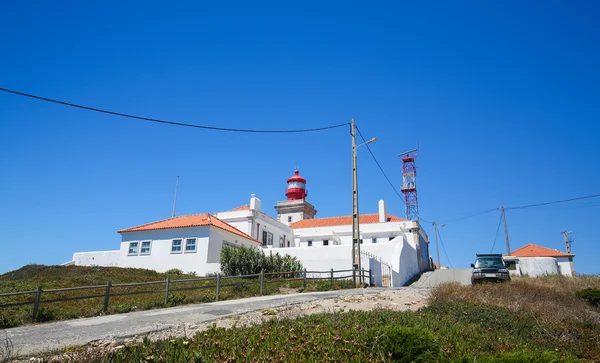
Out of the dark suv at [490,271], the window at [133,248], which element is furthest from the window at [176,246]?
the dark suv at [490,271]

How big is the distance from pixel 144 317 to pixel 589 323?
451 inches

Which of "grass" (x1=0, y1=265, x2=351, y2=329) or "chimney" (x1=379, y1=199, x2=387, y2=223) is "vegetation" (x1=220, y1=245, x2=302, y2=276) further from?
"chimney" (x1=379, y1=199, x2=387, y2=223)

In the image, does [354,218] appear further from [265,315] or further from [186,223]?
[186,223]

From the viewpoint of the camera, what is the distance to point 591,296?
1473 centimetres

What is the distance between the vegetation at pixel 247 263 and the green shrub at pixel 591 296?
1634cm

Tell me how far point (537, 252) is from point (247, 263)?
3855 cm

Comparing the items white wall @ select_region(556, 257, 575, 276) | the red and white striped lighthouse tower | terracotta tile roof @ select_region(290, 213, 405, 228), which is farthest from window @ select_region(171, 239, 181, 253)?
white wall @ select_region(556, 257, 575, 276)

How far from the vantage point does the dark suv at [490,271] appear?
20.2 m

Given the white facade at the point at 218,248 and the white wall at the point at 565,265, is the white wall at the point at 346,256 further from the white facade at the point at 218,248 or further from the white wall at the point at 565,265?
the white wall at the point at 565,265

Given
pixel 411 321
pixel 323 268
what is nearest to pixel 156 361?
pixel 411 321

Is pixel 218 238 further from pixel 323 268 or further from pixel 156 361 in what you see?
pixel 156 361

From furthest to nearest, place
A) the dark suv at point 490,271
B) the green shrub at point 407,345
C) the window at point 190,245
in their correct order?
the window at point 190,245 → the dark suv at point 490,271 → the green shrub at point 407,345

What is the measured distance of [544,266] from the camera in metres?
32.3

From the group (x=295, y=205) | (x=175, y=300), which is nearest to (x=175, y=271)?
(x=175, y=300)
